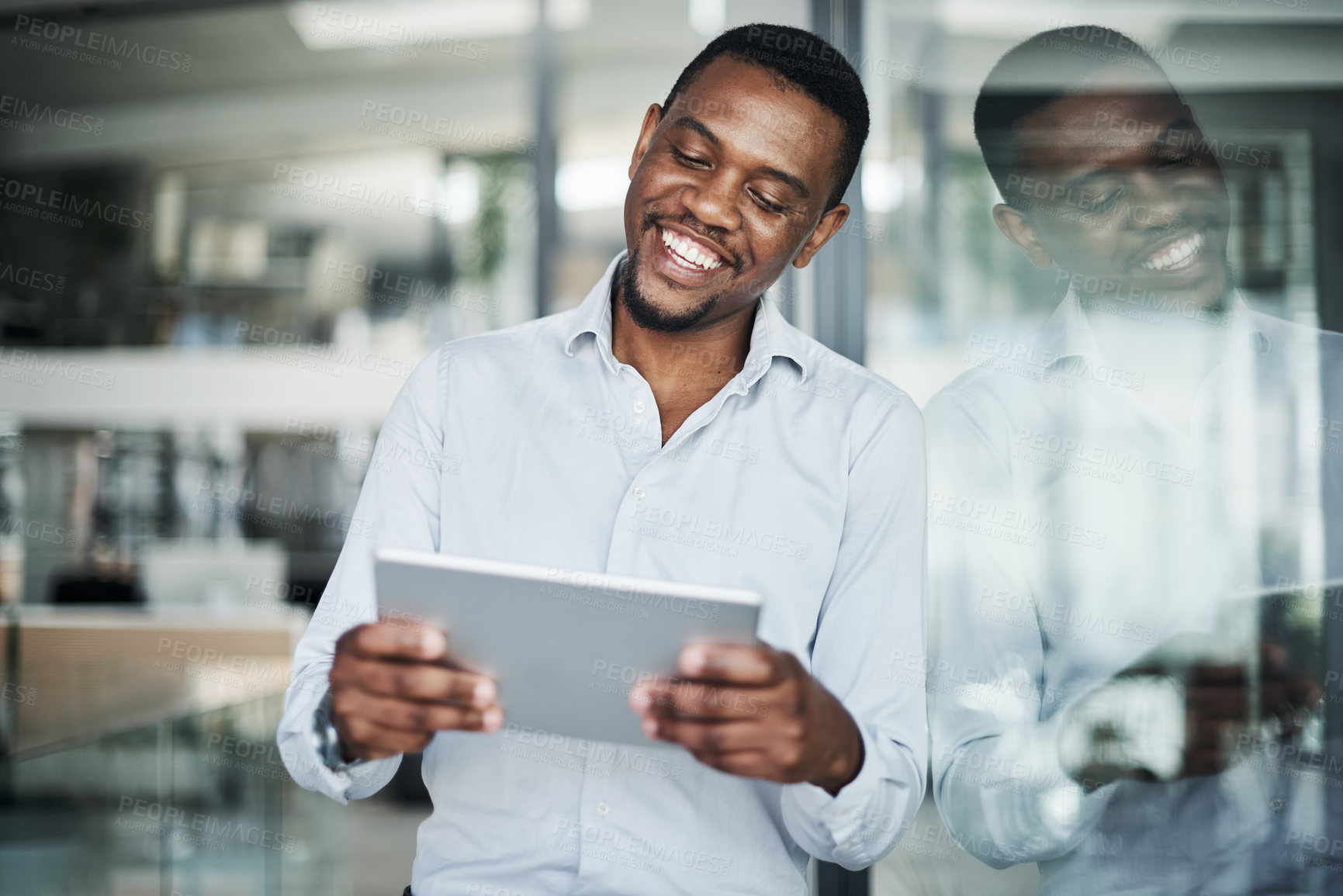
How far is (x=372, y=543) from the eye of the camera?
4.02 feet

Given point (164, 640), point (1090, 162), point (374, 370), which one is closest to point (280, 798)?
point (164, 640)

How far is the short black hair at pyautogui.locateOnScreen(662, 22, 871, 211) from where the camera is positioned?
135 cm

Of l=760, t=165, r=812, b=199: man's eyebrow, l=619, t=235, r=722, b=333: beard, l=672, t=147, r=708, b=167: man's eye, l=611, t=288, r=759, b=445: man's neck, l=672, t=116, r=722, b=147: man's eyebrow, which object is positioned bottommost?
l=611, t=288, r=759, b=445: man's neck

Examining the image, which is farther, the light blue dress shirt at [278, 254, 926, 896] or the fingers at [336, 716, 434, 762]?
the light blue dress shirt at [278, 254, 926, 896]

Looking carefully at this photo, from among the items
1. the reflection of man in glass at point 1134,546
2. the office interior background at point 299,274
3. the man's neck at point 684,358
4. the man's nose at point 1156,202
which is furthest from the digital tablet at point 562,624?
the man's nose at point 1156,202

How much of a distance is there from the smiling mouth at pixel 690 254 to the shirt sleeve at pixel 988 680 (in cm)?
59

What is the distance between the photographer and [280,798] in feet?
8.67

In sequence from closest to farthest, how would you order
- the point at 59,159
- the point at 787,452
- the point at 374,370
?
A: the point at 787,452
the point at 374,370
the point at 59,159

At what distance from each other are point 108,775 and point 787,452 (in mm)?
1989

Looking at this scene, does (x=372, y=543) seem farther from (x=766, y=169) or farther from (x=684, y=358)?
(x=766, y=169)

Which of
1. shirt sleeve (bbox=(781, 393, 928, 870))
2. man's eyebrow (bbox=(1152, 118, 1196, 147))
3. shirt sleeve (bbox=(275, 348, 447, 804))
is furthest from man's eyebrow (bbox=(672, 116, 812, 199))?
man's eyebrow (bbox=(1152, 118, 1196, 147))

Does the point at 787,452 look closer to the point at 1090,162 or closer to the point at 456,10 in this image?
the point at 1090,162

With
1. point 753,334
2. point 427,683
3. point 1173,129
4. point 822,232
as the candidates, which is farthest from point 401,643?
point 1173,129

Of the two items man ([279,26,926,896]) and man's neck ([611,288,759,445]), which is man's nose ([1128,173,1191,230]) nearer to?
man ([279,26,926,896])
